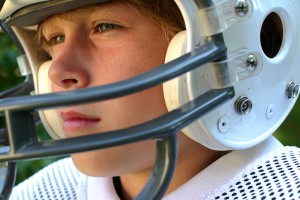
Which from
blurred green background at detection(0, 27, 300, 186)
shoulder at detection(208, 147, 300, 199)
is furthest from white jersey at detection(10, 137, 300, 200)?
blurred green background at detection(0, 27, 300, 186)

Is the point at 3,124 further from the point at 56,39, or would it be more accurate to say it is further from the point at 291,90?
the point at 291,90

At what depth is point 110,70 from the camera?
958 mm

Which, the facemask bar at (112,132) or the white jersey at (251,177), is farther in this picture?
the white jersey at (251,177)

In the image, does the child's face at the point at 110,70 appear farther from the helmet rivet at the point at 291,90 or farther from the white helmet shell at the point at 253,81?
the helmet rivet at the point at 291,90

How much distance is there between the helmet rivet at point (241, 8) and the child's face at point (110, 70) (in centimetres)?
14

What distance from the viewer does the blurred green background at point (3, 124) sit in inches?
67.1

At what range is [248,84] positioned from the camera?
96cm

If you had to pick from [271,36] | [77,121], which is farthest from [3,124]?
[271,36]

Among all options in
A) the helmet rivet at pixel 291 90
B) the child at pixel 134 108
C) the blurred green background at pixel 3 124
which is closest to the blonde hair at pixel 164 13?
the child at pixel 134 108

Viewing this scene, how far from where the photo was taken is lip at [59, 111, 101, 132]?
3.13 feet

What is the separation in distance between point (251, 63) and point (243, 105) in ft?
0.22

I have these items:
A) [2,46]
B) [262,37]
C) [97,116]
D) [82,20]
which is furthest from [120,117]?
[2,46]

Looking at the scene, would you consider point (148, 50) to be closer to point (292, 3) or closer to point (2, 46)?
point (292, 3)

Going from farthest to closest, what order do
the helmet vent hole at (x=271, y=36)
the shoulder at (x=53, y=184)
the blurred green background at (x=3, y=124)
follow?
the blurred green background at (x=3, y=124), the shoulder at (x=53, y=184), the helmet vent hole at (x=271, y=36)
